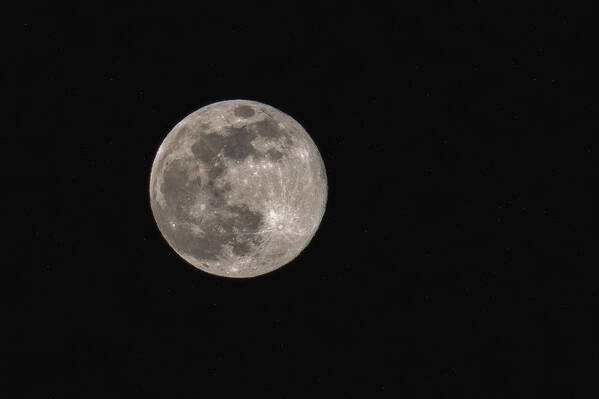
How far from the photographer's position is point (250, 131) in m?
5.48

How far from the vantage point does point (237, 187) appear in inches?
207

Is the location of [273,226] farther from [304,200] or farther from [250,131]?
[250,131]

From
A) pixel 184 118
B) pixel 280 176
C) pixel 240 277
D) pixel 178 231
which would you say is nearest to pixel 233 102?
pixel 184 118

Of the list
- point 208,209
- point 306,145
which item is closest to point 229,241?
point 208,209

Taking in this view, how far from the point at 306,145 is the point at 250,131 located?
2.21 ft

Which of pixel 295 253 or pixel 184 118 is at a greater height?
pixel 184 118

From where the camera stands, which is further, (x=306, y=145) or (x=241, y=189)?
(x=306, y=145)

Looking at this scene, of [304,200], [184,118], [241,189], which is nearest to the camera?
[241,189]

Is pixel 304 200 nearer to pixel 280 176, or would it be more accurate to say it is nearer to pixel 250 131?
pixel 280 176

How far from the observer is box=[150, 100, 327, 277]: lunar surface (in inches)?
209

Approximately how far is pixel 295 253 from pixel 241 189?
1.17 m

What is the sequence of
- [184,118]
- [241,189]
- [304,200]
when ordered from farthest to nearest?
[184,118], [304,200], [241,189]

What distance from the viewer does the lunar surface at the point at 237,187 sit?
530cm

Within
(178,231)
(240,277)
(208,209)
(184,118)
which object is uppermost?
(184,118)
